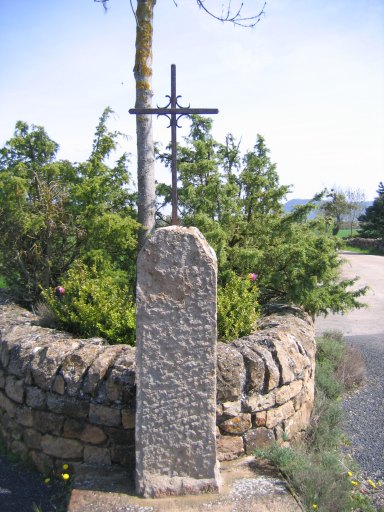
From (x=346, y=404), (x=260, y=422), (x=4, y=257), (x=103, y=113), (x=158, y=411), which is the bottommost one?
(x=346, y=404)

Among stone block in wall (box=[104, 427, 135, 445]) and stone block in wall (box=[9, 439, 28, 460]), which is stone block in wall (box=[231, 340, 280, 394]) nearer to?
stone block in wall (box=[104, 427, 135, 445])

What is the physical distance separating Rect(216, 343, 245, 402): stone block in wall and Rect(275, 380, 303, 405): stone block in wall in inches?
15.7

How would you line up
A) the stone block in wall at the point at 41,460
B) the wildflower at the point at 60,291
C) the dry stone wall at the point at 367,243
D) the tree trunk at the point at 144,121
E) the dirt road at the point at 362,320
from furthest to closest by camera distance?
the dry stone wall at the point at 367,243 → the dirt road at the point at 362,320 → the tree trunk at the point at 144,121 → the wildflower at the point at 60,291 → the stone block in wall at the point at 41,460

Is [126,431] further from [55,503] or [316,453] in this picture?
[316,453]

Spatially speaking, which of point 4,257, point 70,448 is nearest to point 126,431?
point 70,448

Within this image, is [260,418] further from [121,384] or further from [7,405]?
[7,405]

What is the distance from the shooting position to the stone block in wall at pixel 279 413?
3.61 metres

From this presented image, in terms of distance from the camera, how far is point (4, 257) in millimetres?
5562

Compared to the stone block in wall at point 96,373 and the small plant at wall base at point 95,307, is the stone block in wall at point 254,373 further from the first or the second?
the small plant at wall base at point 95,307

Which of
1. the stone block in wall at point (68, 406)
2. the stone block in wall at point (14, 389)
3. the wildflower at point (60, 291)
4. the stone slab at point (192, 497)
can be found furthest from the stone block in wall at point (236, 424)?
the wildflower at point (60, 291)

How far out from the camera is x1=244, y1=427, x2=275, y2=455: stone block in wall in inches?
138

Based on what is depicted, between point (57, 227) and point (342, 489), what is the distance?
3927 millimetres

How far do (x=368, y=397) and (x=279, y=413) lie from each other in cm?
213

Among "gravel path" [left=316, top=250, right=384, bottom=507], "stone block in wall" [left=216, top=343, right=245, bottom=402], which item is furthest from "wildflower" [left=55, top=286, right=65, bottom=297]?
"gravel path" [left=316, top=250, right=384, bottom=507]
